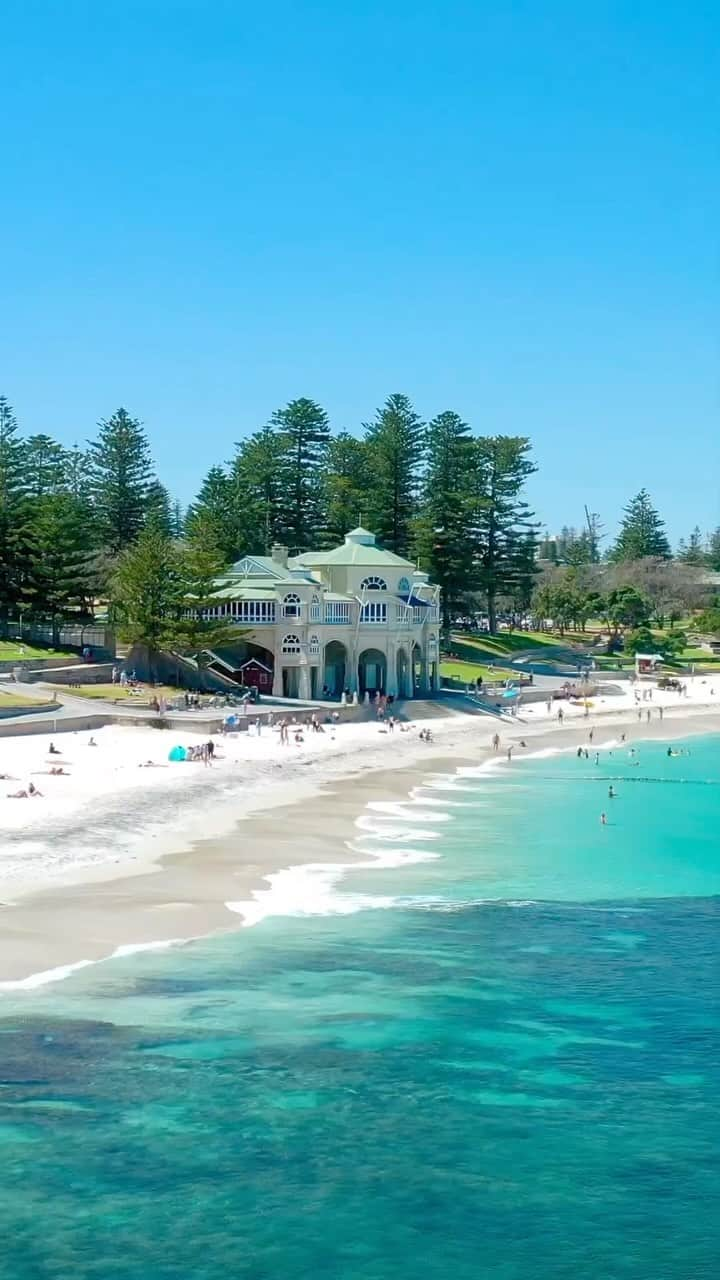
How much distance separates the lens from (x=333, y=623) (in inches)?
2327

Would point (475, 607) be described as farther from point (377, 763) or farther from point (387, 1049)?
point (387, 1049)

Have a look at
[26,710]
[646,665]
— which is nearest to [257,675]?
[26,710]

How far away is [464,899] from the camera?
25.6 metres

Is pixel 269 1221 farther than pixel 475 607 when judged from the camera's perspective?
No

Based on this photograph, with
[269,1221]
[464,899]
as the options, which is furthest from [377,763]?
[269,1221]

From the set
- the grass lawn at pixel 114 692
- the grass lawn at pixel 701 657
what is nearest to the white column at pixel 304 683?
the grass lawn at pixel 114 692

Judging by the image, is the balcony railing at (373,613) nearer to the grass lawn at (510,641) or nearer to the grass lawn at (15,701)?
the grass lawn at (15,701)

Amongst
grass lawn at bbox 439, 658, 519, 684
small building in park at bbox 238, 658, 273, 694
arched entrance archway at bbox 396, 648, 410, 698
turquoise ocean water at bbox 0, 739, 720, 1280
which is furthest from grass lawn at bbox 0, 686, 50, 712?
grass lawn at bbox 439, 658, 519, 684

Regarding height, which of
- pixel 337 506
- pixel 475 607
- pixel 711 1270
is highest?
pixel 337 506

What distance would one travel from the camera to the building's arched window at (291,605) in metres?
57.8

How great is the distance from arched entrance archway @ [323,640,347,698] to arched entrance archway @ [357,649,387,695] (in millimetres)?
770

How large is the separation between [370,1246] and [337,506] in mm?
73053

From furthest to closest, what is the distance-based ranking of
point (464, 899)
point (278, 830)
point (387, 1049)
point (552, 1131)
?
1. point (278, 830)
2. point (464, 899)
3. point (387, 1049)
4. point (552, 1131)

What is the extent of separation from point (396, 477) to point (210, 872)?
59710 millimetres
